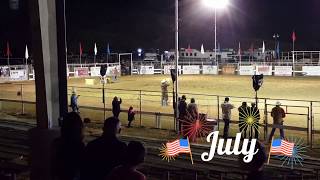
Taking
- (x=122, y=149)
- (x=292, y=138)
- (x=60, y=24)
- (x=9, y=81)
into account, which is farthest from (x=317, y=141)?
(x=9, y=81)

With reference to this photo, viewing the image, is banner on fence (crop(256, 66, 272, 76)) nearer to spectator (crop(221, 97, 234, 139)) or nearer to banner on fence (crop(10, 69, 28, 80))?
banner on fence (crop(10, 69, 28, 80))

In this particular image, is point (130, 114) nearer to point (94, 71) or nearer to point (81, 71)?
point (81, 71)

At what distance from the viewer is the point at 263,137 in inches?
775

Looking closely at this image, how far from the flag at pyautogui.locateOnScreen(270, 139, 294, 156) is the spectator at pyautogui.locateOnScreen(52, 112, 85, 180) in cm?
1026

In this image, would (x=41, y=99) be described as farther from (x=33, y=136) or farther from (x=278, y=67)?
(x=278, y=67)

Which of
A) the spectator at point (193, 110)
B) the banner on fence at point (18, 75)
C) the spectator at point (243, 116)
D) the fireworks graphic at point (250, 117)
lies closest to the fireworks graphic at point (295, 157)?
the fireworks graphic at point (250, 117)

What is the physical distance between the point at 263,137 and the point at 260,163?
15.6 m

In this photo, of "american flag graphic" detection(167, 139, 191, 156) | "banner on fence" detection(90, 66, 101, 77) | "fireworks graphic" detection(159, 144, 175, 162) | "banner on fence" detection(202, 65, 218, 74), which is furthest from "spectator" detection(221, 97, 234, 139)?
"banner on fence" detection(202, 65, 218, 74)

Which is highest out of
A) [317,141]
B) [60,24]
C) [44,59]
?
[60,24]

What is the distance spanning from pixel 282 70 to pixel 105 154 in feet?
178

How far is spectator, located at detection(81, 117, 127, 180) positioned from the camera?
19.1 feet

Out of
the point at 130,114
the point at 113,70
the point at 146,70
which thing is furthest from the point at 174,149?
the point at 146,70

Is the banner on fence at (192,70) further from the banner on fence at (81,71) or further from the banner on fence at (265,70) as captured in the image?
the banner on fence at (81,71)

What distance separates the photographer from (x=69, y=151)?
6.11 m
